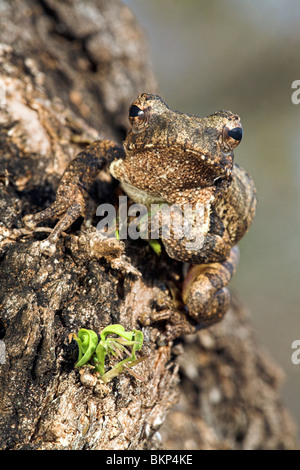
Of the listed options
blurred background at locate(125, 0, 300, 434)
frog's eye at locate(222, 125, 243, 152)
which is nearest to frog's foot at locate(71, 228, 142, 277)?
frog's eye at locate(222, 125, 243, 152)

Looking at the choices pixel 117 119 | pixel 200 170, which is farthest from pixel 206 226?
pixel 117 119

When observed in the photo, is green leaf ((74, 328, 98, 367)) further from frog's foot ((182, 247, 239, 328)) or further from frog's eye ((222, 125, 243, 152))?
frog's eye ((222, 125, 243, 152))

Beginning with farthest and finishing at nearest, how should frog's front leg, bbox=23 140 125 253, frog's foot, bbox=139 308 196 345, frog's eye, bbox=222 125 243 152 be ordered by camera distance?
frog's foot, bbox=139 308 196 345 < frog's front leg, bbox=23 140 125 253 < frog's eye, bbox=222 125 243 152

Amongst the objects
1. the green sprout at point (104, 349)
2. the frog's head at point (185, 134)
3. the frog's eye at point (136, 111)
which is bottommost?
the green sprout at point (104, 349)

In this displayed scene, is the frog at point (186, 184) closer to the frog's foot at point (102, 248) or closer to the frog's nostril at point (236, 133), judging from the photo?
the frog's nostril at point (236, 133)

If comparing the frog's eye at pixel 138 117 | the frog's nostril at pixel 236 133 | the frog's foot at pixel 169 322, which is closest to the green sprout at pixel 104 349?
the frog's foot at pixel 169 322

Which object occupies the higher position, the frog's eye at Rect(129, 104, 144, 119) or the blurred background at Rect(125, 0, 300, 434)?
the blurred background at Rect(125, 0, 300, 434)
